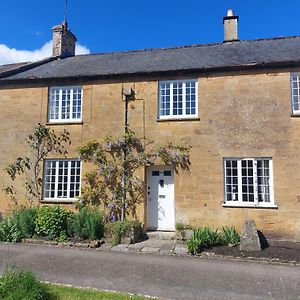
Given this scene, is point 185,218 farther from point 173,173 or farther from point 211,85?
point 211,85

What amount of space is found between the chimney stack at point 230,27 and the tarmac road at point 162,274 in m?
11.3

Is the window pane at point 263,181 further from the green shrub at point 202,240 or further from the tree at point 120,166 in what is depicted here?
the tree at point 120,166

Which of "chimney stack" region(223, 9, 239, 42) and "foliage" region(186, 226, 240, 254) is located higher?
"chimney stack" region(223, 9, 239, 42)

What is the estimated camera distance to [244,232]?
961cm

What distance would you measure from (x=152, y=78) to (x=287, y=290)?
8768mm

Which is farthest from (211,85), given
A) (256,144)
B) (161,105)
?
(256,144)

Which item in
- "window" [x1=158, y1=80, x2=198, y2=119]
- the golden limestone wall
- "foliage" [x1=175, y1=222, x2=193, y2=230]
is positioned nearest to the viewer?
the golden limestone wall

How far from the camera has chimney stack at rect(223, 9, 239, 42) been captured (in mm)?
15422

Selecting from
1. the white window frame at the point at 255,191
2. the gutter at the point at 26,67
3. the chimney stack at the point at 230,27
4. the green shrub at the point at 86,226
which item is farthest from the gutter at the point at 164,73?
the green shrub at the point at 86,226

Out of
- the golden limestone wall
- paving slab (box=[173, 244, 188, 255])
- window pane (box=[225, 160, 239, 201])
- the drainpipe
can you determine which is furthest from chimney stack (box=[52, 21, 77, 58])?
paving slab (box=[173, 244, 188, 255])

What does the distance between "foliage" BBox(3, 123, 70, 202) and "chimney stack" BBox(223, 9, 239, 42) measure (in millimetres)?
9327

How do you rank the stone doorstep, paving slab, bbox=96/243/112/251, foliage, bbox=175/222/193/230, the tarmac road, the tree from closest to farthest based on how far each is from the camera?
the tarmac road < the stone doorstep < paving slab, bbox=96/243/112/251 < foliage, bbox=175/222/193/230 < the tree

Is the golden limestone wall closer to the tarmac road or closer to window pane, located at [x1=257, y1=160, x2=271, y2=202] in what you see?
window pane, located at [x1=257, y1=160, x2=271, y2=202]

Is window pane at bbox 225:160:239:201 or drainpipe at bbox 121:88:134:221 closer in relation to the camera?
window pane at bbox 225:160:239:201
